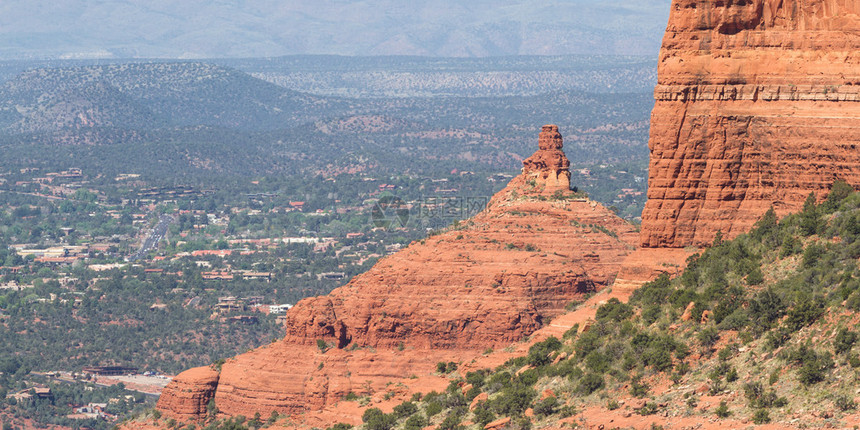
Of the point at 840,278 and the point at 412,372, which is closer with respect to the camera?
the point at 840,278

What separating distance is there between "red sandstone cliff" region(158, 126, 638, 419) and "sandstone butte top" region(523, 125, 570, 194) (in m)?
5.23

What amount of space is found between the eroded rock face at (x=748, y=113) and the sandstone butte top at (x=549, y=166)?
50661 millimetres

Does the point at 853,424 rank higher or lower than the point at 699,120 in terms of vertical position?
lower

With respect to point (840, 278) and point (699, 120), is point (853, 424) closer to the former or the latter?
point (840, 278)

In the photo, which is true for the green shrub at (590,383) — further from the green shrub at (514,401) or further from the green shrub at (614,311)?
the green shrub at (614,311)

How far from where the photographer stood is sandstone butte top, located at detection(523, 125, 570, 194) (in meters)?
114

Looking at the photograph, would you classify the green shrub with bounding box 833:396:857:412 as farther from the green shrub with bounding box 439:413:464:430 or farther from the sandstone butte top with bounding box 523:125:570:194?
the sandstone butte top with bounding box 523:125:570:194

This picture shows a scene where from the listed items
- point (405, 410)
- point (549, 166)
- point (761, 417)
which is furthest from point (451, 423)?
point (549, 166)

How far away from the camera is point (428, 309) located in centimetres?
9862

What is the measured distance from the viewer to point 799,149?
193ft

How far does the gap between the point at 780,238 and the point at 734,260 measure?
5.34 feet

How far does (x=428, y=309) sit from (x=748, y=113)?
40.8m

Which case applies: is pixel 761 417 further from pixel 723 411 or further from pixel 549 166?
pixel 549 166

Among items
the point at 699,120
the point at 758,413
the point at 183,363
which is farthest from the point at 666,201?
the point at 183,363
